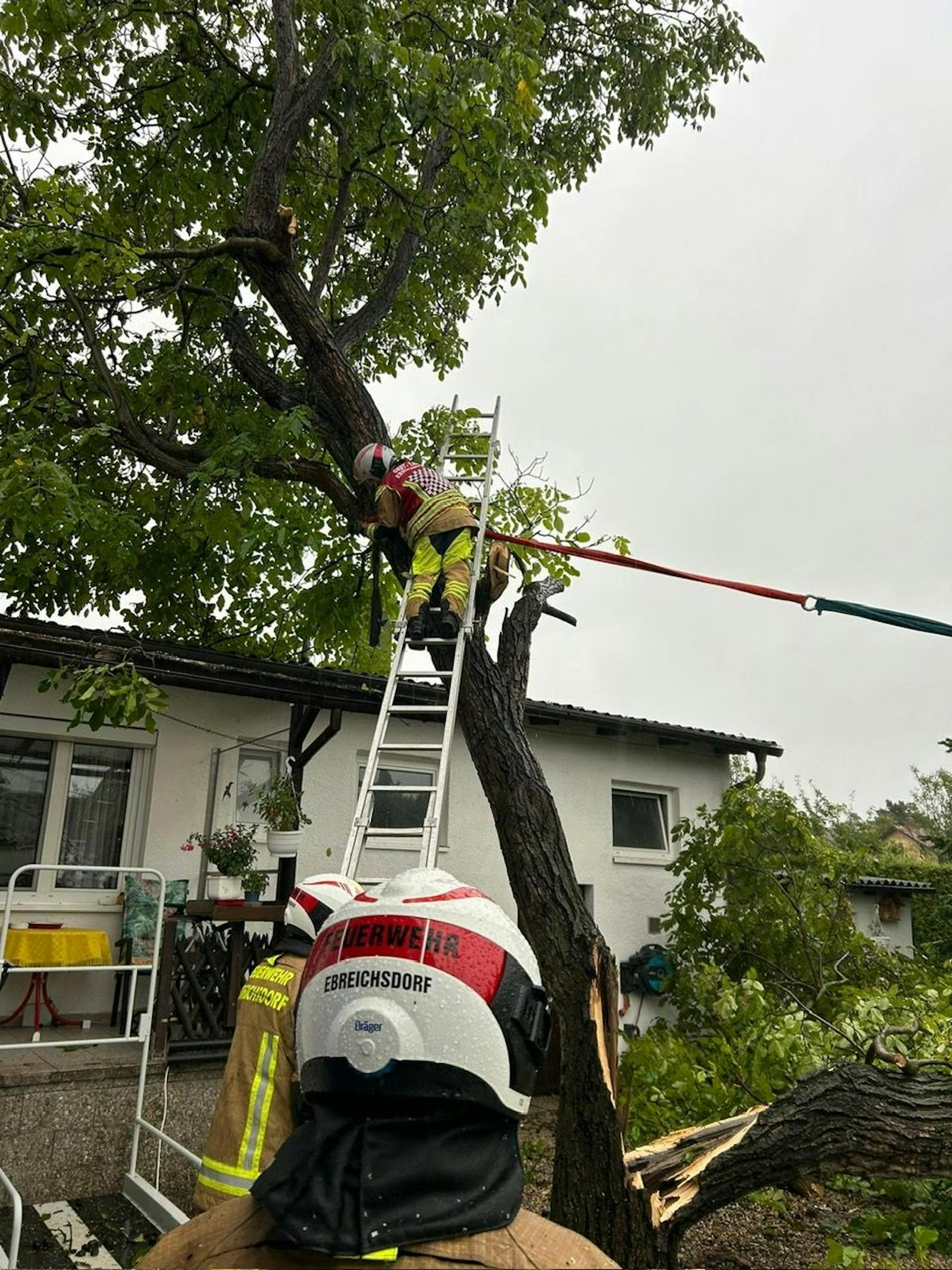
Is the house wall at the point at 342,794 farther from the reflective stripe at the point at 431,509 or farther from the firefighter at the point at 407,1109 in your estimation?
the firefighter at the point at 407,1109

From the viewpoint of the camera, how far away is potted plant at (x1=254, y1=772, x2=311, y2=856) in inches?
297

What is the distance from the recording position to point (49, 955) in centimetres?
679

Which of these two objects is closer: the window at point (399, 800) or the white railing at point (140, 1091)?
the white railing at point (140, 1091)

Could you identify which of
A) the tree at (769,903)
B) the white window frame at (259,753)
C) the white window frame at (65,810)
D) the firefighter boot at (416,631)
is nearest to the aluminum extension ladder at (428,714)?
the firefighter boot at (416,631)

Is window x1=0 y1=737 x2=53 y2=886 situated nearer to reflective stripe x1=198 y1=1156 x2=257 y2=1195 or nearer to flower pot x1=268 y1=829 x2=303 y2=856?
flower pot x1=268 y1=829 x2=303 y2=856

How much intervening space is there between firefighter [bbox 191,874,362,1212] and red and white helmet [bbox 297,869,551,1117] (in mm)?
1827

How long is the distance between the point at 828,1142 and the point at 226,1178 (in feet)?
8.05

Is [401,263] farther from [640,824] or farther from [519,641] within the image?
[640,824]

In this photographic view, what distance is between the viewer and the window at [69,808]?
776 centimetres

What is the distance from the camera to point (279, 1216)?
1.32 meters

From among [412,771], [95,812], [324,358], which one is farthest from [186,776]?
[324,358]

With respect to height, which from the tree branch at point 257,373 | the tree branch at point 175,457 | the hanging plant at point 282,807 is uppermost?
the tree branch at point 257,373

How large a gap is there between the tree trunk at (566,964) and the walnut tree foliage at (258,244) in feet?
6.59

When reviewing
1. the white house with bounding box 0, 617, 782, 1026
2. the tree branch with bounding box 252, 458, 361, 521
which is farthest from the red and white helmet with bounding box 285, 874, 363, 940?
the tree branch with bounding box 252, 458, 361, 521
